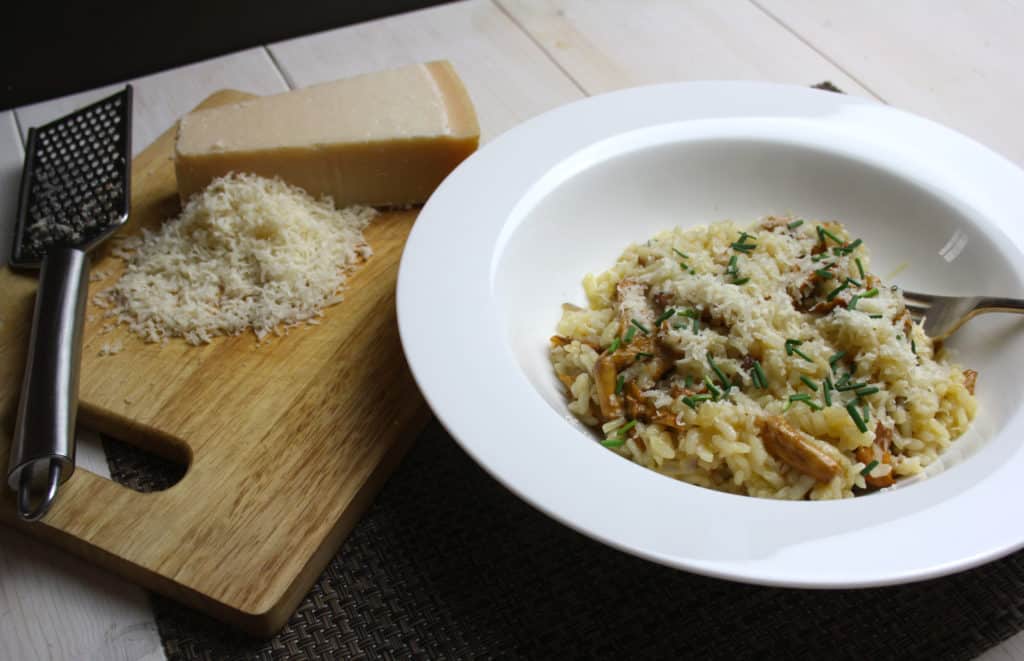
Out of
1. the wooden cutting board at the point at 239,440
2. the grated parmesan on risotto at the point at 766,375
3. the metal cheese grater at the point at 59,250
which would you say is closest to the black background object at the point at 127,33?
the metal cheese grater at the point at 59,250

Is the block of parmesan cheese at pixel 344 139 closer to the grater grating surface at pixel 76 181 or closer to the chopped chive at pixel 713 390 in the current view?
the grater grating surface at pixel 76 181

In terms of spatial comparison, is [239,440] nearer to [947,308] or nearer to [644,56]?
[947,308]

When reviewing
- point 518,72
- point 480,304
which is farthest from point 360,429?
point 518,72

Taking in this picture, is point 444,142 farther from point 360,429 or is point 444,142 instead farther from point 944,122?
point 944,122

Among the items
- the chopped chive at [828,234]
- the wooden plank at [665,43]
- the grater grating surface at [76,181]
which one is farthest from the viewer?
the wooden plank at [665,43]

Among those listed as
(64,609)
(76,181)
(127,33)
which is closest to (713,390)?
(64,609)

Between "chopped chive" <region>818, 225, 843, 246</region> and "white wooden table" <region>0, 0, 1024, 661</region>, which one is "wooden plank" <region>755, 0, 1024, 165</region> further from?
"chopped chive" <region>818, 225, 843, 246</region>
